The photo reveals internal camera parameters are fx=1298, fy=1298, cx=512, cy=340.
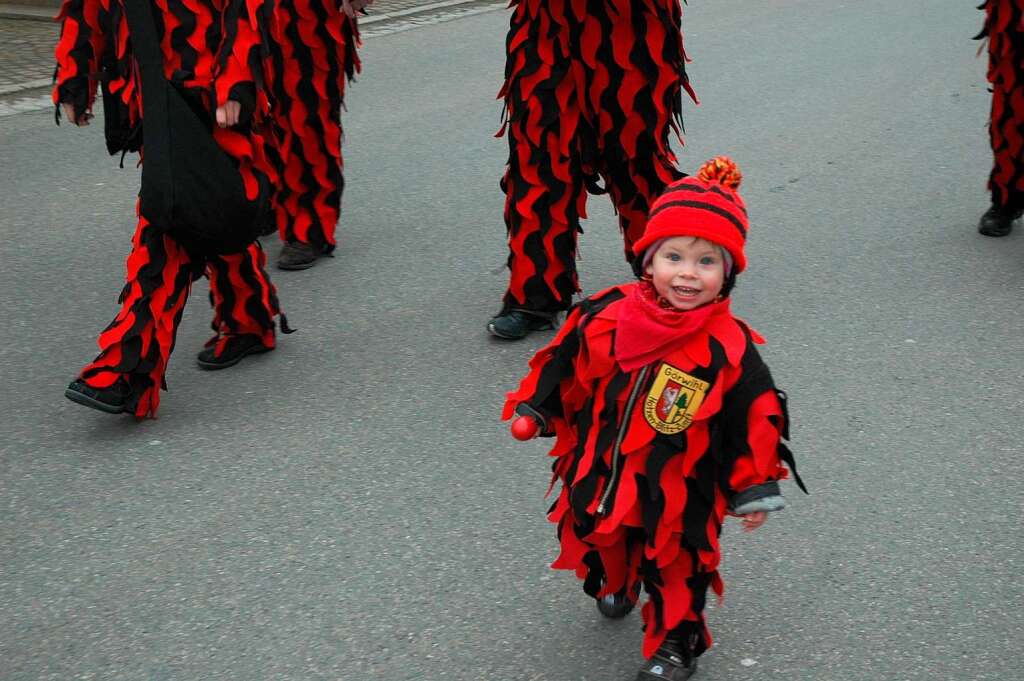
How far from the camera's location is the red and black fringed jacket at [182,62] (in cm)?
383

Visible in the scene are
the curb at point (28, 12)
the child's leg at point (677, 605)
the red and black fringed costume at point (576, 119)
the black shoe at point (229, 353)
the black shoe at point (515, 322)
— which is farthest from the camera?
the curb at point (28, 12)

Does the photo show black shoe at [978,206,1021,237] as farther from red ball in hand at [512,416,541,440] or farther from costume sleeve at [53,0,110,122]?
costume sleeve at [53,0,110,122]

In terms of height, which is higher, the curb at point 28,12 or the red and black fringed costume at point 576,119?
the red and black fringed costume at point 576,119

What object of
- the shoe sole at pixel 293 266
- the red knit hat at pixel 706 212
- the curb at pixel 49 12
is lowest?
the curb at pixel 49 12

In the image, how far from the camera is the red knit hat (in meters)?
2.60

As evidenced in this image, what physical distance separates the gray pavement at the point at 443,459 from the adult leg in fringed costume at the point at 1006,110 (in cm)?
22

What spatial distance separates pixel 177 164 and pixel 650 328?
1.82 meters

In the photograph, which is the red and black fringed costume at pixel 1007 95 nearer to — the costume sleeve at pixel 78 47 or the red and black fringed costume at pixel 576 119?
the red and black fringed costume at pixel 576 119

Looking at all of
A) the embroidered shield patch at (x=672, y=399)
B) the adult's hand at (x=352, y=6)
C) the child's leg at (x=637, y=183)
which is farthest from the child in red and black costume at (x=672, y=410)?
the adult's hand at (x=352, y=6)

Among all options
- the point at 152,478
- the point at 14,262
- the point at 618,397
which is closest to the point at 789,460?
the point at 618,397

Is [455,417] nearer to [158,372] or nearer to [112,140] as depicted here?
[158,372]

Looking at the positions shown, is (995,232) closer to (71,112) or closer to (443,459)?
(443,459)

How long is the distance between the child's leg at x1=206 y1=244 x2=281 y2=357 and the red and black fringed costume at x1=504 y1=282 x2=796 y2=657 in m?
1.75

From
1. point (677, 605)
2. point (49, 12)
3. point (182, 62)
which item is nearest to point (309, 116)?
point (182, 62)
